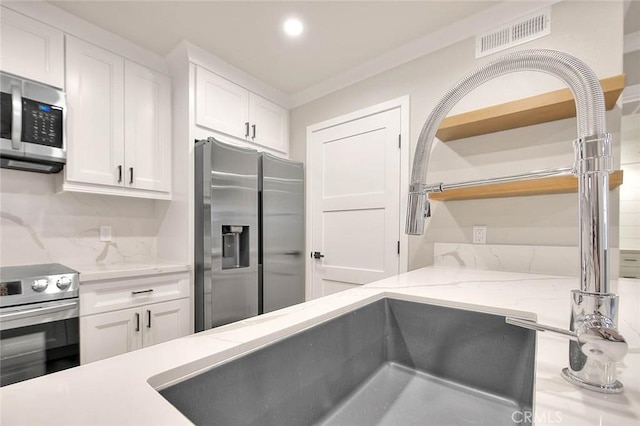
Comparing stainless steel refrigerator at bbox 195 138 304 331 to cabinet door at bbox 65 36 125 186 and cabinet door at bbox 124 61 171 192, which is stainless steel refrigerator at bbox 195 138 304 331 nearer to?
cabinet door at bbox 124 61 171 192

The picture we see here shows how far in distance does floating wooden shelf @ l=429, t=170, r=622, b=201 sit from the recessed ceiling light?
4.61 ft

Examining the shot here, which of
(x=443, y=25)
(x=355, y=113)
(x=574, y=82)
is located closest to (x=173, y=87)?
(x=355, y=113)

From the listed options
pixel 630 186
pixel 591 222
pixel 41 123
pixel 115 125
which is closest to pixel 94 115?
pixel 115 125

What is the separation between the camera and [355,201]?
234 cm

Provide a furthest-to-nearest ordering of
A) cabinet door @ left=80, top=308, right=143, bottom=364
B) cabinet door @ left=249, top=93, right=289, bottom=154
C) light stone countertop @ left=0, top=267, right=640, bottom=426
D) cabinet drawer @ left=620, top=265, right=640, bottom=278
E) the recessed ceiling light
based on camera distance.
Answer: cabinet door @ left=249, top=93, right=289, bottom=154, the recessed ceiling light, cabinet door @ left=80, top=308, right=143, bottom=364, cabinet drawer @ left=620, top=265, right=640, bottom=278, light stone countertop @ left=0, top=267, right=640, bottom=426

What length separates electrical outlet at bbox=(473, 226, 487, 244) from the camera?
68.6 inches

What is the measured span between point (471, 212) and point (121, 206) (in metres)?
2.53

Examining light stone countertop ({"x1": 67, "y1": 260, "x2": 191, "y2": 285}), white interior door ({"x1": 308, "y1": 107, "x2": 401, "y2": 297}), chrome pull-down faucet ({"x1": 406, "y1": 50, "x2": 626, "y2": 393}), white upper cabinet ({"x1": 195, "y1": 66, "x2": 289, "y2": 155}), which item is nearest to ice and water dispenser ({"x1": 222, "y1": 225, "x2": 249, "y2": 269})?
light stone countertop ({"x1": 67, "y1": 260, "x2": 191, "y2": 285})

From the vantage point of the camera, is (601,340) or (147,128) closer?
(601,340)

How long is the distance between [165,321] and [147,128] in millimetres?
1364

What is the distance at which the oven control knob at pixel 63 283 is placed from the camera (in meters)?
1.43

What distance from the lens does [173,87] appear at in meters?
2.21

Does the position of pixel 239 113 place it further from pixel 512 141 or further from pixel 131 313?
pixel 512 141

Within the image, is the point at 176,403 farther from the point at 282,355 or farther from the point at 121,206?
the point at 121,206
